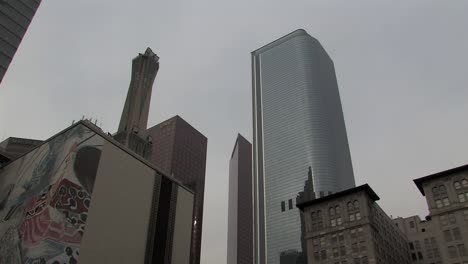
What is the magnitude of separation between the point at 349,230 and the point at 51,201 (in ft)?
214

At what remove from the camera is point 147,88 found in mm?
131625

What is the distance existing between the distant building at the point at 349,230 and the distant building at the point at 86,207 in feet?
107

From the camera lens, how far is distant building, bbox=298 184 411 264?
9956 cm

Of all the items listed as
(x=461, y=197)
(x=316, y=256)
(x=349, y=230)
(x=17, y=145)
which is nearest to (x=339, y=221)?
(x=349, y=230)

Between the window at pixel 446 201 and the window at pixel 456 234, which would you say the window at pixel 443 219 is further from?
the window at pixel 446 201

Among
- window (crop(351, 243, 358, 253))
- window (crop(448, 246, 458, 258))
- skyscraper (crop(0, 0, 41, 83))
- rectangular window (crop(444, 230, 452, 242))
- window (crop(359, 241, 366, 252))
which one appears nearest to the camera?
window (crop(448, 246, 458, 258))

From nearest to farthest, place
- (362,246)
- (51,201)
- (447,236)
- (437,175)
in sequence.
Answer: (51,201) < (447,236) < (437,175) < (362,246)

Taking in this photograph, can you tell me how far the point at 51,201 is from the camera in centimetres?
7300

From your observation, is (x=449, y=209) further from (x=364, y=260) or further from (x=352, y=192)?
(x=352, y=192)

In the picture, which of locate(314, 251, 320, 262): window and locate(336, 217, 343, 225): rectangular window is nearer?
locate(314, 251, 320, 262): window

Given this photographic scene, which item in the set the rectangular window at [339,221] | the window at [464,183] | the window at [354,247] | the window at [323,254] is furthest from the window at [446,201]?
the window at [323,254]

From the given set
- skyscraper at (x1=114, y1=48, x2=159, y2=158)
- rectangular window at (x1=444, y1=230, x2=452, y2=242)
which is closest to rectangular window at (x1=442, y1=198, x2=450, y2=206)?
rectangular window at (x1=444, y1=230, x2=452, y2=242)

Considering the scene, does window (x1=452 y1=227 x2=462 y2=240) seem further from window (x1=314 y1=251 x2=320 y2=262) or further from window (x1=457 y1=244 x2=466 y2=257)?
window (x1=314 y1=251 x2=320 y2=262)

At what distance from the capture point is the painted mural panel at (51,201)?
69.4m
